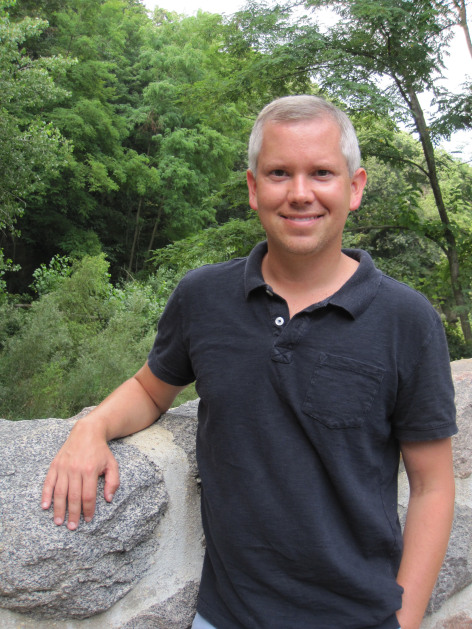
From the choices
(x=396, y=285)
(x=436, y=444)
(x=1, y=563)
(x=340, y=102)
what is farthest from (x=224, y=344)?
(x=340, y=102)

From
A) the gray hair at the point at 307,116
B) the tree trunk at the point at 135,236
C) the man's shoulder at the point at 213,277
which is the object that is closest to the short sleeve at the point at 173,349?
the man's shoulder at the point at 213,277

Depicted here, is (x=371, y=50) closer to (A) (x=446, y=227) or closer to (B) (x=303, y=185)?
(A) (x=446, y=227)

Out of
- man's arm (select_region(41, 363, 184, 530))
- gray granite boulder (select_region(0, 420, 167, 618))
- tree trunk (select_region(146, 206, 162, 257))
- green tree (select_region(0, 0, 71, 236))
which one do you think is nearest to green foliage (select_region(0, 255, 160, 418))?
green tree (select_region(0, 0, 71, 236))

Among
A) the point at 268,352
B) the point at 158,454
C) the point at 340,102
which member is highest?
the point at 340,102

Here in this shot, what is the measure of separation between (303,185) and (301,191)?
2cm

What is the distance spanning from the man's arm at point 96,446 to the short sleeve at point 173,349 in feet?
0.12

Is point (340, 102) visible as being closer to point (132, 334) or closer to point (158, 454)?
point (132, 334)

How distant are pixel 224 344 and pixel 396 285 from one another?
395mm

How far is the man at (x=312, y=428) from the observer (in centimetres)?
115

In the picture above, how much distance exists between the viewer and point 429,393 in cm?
116

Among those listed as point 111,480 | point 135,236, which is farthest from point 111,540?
point 135,236

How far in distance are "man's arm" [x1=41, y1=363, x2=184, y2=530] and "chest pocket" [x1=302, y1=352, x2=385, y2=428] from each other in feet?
1.48

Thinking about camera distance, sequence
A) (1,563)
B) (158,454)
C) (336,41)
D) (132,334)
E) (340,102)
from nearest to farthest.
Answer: (1,563) → (158,454) → (340,102) → (336,41) → (132,334)

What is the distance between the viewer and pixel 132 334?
23.9 feet
